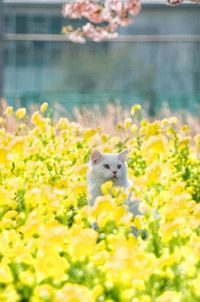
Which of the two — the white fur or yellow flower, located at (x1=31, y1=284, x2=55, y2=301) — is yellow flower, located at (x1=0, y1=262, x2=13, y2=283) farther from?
the white fur

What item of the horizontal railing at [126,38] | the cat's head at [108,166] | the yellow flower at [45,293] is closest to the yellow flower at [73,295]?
the yellow flower at [45,293]

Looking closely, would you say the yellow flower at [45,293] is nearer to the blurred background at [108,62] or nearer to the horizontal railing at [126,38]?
the blurred background at [108,62]

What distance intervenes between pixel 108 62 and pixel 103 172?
8045 mm

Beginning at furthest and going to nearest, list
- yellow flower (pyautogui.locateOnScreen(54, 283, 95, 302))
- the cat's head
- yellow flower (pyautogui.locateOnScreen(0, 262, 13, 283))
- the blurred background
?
the blurred background, the cat's head, yellow flower (pyautogui.locateOnScreen(0, 262, 13, 283)), yellow flower (pyautogui.locateOnScreen(54, 283, 95, 302))

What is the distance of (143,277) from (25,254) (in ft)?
1.41

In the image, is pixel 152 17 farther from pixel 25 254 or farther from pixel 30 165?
pixel 25 254

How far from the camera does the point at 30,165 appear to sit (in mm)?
6320

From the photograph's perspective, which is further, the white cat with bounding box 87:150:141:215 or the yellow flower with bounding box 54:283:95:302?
the white cat with bounding box 87:150:141:215

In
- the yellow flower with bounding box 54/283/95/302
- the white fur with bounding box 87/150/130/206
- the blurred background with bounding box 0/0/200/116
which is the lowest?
the white fur with bounding box 87/150/130/206

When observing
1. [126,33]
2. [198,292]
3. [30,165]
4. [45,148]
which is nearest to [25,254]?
[198,292]

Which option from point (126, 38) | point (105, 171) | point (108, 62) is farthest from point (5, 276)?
point (108, 62)

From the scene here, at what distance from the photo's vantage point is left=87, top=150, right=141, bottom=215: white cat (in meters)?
5.30

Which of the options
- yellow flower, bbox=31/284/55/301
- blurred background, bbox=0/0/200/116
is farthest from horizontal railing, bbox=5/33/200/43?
yellow flower, bbox=31/284/55/301

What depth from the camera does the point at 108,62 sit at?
43.4ft
